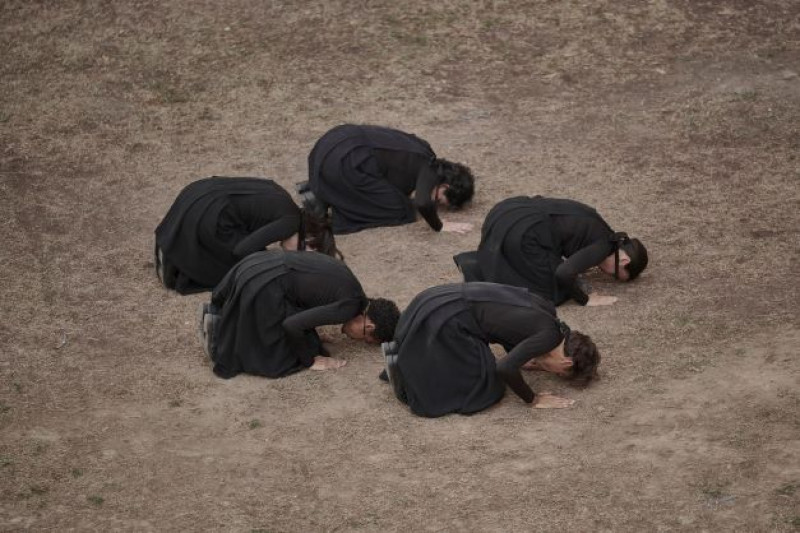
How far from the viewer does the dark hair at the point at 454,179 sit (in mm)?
12234

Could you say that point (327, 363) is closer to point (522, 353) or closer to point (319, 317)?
point (319, 317)

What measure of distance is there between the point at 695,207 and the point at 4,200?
6546 mm

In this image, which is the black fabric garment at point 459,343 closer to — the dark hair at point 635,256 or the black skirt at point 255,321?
the black skirt at point 255,321

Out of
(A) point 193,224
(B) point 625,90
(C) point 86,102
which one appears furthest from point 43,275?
(B) point 625,90

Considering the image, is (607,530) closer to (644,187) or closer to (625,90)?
(644,187)

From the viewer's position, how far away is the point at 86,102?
15172 millimetres

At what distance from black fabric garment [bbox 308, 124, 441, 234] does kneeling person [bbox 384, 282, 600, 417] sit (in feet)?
8.94

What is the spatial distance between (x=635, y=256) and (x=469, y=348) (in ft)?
6.70

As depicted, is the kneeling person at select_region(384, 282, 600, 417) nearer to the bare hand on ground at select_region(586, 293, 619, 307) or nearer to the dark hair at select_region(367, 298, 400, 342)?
the dark hair at select_region(367, 298, 400, 342)

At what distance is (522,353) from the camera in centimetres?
931

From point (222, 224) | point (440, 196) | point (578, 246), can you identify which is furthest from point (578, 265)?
point (222, 224)

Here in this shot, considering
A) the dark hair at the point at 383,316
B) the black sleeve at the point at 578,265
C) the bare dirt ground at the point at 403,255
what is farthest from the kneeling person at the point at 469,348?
the black sleeve at the point at 578,265

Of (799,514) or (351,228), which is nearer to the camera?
(799,514)

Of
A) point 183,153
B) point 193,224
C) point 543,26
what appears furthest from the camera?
point 543,26
